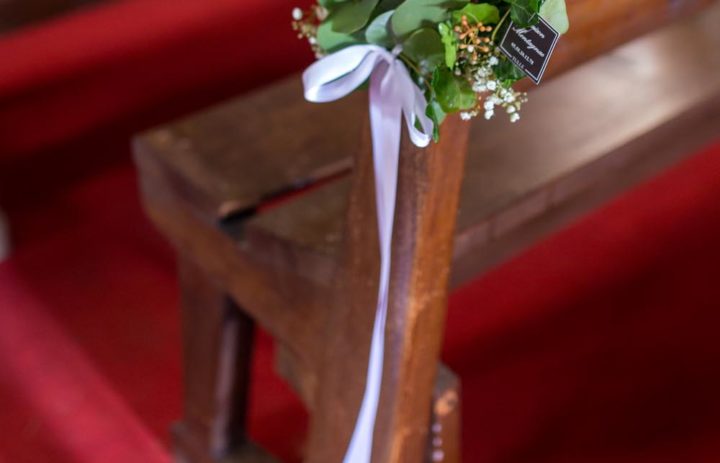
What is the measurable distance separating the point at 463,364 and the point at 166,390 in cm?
59

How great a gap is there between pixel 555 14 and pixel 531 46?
4 cm

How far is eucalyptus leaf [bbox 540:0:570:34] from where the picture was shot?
1.02 m

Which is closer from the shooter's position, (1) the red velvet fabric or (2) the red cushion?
(1) the red velvet fabric

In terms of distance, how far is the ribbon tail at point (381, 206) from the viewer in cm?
114

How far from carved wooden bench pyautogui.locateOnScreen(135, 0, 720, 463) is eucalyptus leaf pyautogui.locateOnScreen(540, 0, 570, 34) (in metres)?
0.17

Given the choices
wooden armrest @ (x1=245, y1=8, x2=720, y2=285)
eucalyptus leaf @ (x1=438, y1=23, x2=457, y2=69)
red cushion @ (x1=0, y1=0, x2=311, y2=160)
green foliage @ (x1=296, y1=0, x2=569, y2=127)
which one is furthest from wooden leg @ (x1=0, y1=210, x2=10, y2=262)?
eucalyptus leaf @ (x1=438, y1=23, x2=457, y2=69)

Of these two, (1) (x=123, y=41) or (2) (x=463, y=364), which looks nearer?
(2) (x=463, y=364)

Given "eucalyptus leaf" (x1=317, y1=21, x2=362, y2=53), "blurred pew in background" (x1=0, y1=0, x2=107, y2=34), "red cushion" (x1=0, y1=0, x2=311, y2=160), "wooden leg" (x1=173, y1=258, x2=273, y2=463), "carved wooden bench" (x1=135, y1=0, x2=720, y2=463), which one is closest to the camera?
"eucalyptus leaf" (x1=317, y1=21, x2=362, y2=53)

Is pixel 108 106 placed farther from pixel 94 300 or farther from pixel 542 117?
pixel 542 117

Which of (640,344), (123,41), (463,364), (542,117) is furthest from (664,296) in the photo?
(123,41)

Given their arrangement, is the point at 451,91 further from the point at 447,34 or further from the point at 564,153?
the point at 564,153

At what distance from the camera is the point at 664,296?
237 centimetres

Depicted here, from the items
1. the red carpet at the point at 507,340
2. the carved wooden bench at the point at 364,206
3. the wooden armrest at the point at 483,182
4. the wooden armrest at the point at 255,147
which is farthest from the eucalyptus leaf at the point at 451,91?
the red carpet at the point at 507,340

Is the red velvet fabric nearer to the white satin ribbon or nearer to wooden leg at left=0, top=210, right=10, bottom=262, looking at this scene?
wooden leg at left=0, top=210, right=10, bottom=262
